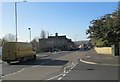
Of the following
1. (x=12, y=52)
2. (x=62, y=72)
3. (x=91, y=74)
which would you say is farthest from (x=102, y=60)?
(x=91, y=74)

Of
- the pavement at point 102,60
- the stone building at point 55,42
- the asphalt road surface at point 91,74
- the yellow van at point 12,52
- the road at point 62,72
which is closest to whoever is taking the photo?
the asphalt road surface at point 91,74

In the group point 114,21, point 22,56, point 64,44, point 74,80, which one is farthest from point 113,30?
point 64,44

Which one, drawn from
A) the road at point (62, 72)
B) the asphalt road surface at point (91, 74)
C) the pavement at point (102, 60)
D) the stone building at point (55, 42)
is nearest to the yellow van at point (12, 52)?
the road at point (62, 72)

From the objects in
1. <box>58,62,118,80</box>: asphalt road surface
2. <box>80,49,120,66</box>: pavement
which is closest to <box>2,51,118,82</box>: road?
<box>58,62,118,80</box>: asphalt road surface

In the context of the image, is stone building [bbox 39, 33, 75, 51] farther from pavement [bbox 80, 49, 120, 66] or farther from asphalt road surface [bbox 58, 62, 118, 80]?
asphalt road surface [bbox 58, 62, 118, 80]

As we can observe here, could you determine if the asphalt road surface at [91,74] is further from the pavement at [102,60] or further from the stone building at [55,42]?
the stone building at [55,42]

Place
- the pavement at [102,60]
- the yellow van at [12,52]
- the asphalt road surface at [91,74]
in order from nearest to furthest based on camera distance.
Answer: the asphalt road surface at [91,74] → the pavement at [102,60] → the yellow van at [12,52]

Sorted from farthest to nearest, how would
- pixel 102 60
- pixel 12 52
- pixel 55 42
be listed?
pixel 55 42
pixel 102 60
pixel 12 52

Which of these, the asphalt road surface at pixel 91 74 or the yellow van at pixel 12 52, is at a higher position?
the yellow van at pixel 12 52

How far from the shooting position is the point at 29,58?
4169 cm

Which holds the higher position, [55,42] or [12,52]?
[55,42]

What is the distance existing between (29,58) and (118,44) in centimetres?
1699

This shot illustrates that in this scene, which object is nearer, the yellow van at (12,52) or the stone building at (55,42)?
the yellow van at (12,52)

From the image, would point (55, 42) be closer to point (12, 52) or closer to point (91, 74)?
point (12, 52)
